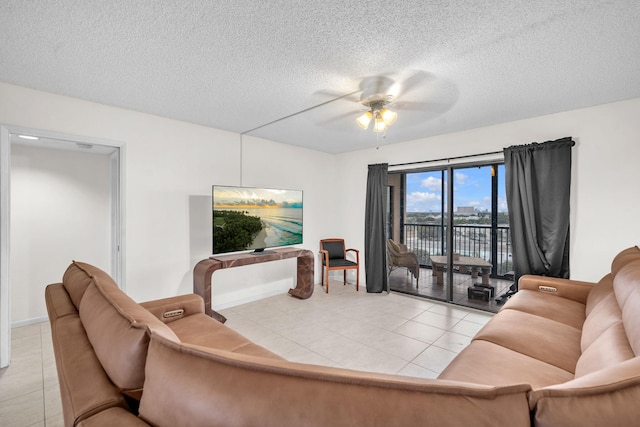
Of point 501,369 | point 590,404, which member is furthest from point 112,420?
point 501,369

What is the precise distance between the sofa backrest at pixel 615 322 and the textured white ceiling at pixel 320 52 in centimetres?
149

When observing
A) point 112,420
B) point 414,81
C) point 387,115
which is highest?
point 414,81

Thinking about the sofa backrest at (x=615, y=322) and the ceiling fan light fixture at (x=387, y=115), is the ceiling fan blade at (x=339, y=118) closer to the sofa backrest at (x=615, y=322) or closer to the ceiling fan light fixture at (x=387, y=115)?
the ceiling fan light fixture at (x=387, y=115)

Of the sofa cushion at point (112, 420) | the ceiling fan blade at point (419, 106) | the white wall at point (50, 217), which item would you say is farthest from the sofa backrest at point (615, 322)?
the white wall at point (50, 217)

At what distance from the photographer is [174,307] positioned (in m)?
2.19

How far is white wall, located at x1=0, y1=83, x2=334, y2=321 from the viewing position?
104 inches

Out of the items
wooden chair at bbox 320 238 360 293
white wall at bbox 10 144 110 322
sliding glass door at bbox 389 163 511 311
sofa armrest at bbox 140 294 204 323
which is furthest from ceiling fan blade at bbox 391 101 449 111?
white wall at bbox 10 144 110 322

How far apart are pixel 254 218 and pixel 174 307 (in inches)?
70.1

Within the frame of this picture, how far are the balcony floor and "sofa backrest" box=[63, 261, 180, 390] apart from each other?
13.1 feet

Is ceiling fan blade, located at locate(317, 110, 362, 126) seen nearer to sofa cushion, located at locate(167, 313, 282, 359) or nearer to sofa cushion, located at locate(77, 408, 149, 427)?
sofa cushion, located at locate(167, 313, 282, 359)

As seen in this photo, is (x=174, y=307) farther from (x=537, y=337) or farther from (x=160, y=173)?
(x=537, y=337)

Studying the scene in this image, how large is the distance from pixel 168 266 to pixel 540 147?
452 cm

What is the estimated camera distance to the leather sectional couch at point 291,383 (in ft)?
1.81

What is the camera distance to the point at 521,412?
21.7 inches
